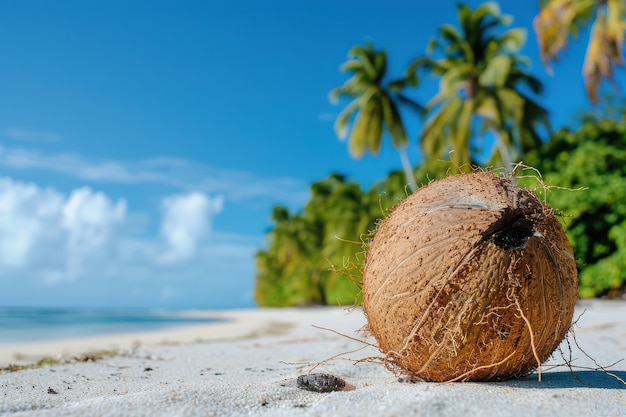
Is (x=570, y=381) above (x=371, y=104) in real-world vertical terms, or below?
below

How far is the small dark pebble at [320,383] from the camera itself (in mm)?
4562

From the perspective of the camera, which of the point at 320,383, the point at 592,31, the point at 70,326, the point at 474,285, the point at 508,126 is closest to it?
the point at 474,285

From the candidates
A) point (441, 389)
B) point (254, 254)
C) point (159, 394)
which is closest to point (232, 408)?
point (159, 394)

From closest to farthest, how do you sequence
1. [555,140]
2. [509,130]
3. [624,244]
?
1. [624,244]
2. [555,140]
3. [509,130]

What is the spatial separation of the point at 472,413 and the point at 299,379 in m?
1.67

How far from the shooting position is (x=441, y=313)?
422 centimetres

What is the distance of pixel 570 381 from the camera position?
5023 mm

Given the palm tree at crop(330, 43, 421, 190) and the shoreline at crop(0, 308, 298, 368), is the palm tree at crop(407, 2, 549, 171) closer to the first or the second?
the palm tree at crop(330, 43, 421, 190)

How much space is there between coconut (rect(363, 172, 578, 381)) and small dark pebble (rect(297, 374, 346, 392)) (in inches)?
18.6

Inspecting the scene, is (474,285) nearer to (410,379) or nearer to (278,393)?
(410,379)

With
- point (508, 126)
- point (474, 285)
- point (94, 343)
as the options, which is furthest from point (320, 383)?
point (508, 126)

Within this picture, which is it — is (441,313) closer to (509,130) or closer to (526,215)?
(526,215)

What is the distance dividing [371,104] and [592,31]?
13.6 metres

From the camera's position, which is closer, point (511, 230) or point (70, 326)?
point (511, 230)
